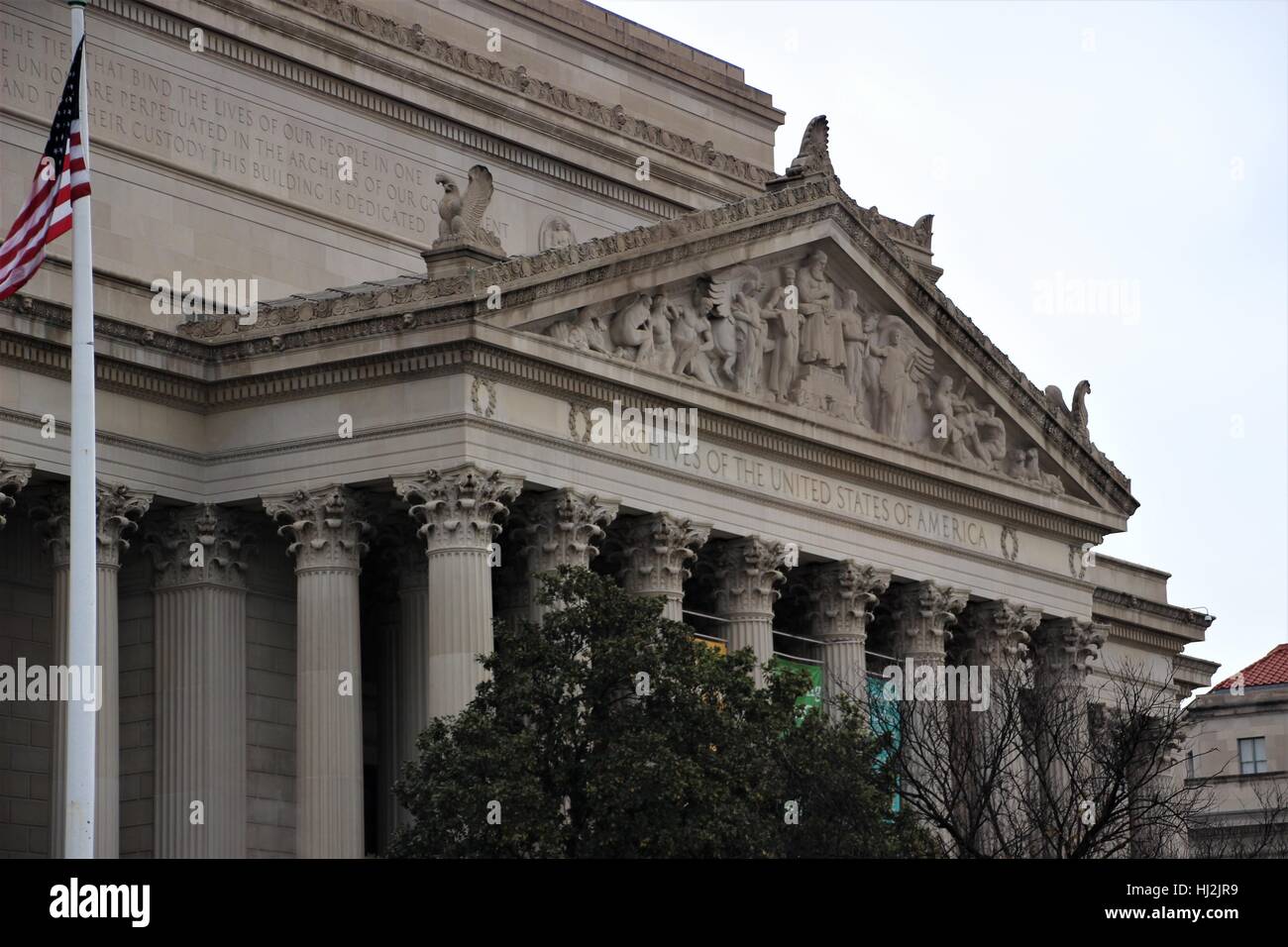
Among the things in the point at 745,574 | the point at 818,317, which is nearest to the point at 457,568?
the point at 745,574

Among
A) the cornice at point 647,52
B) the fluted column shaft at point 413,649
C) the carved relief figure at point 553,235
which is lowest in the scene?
the fluted column shaft at point 413,649

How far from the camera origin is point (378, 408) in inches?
2213

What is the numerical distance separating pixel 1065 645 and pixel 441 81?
20655mm

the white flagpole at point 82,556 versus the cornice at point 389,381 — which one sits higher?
the cornice at point 389,381

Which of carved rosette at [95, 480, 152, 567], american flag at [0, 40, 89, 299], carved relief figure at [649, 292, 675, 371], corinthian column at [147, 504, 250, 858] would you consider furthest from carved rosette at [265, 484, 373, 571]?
american flag at [0, 40, 89, 299]

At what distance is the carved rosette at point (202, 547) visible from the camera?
57.2 meters

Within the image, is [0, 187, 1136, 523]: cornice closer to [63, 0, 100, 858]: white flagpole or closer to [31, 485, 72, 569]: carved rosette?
[31, 485, 72, 569]: carved rosette

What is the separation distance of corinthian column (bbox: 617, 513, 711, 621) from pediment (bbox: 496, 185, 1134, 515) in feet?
9.85

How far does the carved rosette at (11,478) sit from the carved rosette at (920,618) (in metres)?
22.1

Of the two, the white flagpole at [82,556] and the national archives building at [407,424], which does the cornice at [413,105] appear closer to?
the national archives building at [407,424]

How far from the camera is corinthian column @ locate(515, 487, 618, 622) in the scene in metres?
57.4

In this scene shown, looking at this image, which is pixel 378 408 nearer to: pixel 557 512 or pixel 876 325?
pixel 557 512

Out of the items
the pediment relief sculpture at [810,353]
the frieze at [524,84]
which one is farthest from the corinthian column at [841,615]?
the frieze at [524,84]
